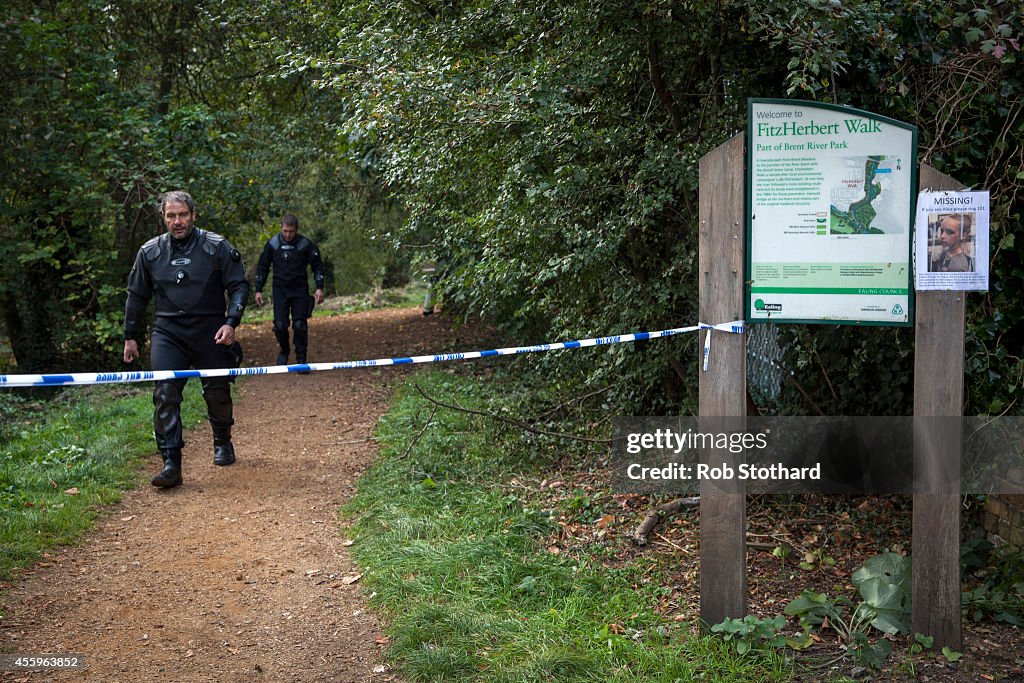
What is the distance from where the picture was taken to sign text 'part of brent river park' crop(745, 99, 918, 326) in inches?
160

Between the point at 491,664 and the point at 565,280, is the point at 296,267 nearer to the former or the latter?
the point at 565,280

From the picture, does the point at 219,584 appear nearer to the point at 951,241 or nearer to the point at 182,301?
the point at 182,301

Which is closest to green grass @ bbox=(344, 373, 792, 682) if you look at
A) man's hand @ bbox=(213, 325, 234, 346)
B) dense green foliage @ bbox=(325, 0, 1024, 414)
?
dense green foliage @ bbox=(325, 0, 1024, 414)

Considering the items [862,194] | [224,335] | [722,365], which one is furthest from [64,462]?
[862,194]

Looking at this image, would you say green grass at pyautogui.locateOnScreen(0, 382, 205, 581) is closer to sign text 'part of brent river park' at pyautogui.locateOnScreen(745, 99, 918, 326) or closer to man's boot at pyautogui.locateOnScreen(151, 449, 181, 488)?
man's boot at pyautogui.locateOnScreen(151, 449, 181, 488)

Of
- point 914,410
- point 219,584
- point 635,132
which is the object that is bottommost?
point 219,584

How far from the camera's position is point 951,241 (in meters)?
4.02

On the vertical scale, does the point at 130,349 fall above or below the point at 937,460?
above

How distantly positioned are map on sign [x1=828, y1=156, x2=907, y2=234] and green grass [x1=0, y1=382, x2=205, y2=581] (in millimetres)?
4822

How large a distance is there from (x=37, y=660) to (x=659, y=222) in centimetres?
430

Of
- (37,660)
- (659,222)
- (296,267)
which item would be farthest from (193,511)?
(296,267)

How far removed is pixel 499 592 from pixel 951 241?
8.90 ft

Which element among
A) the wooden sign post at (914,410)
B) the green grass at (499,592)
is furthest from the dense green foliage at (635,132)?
the green grass at (499,592)

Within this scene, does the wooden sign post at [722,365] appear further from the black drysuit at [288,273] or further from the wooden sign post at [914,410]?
the black drysuit at [288,273]
